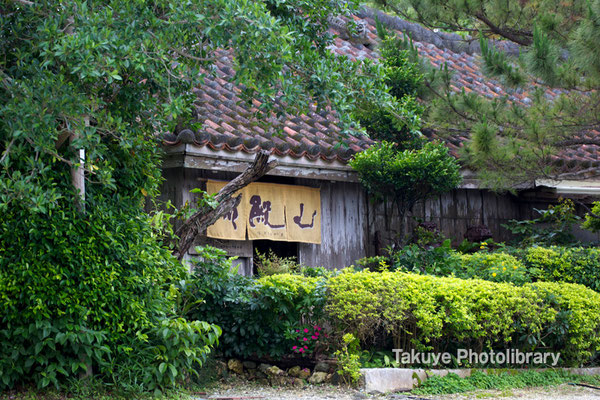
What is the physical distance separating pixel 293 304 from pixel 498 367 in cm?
258

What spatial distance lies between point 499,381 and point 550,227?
193 inches

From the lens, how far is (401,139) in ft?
Result: 34.3

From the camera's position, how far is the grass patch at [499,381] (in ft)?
23.1

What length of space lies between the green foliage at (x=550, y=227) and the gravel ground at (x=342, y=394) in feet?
13.0

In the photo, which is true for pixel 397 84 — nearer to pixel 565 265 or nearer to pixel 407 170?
pixel 407 170

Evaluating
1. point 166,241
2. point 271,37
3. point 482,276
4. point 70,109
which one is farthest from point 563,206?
point 70,109

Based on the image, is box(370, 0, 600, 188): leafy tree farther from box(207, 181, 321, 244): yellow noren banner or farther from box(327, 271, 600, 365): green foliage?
box(207, 181, 321, 244): yellow noren banner

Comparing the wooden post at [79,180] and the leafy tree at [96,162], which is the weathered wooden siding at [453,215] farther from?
the wooden post at [79,180]

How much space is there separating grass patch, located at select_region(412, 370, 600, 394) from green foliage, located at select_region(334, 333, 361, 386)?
671 mm

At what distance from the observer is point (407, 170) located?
9.55 metres

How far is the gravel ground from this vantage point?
657 centimetres

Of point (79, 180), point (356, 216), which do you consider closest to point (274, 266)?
point (356, 216)

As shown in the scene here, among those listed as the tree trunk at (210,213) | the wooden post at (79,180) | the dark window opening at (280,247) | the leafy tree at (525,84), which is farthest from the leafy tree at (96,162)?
the dark window opening at (280,247)

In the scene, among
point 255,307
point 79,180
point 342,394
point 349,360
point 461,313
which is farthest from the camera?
point 255,307
